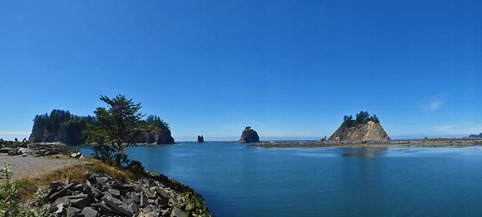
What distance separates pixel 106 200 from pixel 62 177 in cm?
423

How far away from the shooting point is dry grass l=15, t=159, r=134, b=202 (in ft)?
49.7

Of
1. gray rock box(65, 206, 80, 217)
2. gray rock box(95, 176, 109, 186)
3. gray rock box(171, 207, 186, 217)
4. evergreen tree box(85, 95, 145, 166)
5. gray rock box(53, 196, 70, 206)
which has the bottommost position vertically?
gray rock box(171, 207, 186, 217)

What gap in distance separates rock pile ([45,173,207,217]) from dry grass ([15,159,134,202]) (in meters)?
0.92

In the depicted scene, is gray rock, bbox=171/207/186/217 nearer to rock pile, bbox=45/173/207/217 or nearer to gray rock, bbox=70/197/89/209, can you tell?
rock pile, bbox=45/173/207/217

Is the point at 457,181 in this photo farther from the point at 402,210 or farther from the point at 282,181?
the point at 282,181

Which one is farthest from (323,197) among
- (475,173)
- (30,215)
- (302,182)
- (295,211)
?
(475,173)

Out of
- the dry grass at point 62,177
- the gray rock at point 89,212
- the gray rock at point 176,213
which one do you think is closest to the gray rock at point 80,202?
the gray rock at point 89,212

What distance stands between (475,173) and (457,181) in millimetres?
11635

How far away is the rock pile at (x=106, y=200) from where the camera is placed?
48.6ft

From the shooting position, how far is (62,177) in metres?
18.5

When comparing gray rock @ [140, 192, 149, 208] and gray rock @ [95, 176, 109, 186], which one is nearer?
gray rock @ [140, 192, 149, 208]

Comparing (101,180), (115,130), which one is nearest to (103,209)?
(101,180)

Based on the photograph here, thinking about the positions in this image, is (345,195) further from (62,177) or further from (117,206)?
(62,177)

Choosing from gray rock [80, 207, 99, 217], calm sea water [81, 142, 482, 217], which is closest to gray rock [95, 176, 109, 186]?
gray rock [80, 207, 99, 217]
